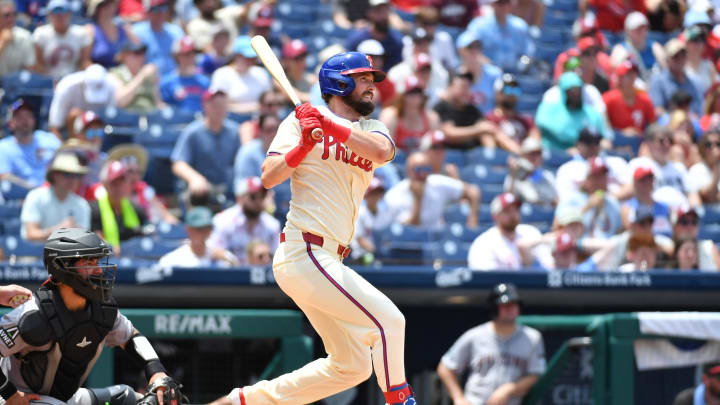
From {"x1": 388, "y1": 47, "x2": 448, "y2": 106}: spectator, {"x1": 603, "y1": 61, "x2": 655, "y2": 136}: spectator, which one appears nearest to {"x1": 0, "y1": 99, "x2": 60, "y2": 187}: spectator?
{"x1": 388, "y1": 47, "x2": 448, "y2": 106}: spectator

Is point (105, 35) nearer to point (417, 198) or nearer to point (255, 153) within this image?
point (255, 153)

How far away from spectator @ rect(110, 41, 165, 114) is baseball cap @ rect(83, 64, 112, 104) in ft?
0.68

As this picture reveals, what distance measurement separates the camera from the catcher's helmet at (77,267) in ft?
14.9

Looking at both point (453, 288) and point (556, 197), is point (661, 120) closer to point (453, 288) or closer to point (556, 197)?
point (556, 197)

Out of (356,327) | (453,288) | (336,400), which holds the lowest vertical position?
(336,400)

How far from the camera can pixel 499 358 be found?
7266 millimetres

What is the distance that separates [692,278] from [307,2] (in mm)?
5539

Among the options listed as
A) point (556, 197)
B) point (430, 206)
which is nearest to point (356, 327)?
point (430, 206)

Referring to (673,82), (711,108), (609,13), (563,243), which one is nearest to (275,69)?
(563,243)

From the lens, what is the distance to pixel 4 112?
9891mm

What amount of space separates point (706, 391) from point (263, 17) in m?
5.63

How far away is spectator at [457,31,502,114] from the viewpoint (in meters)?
11.2

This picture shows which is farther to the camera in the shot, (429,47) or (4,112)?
(429,47)

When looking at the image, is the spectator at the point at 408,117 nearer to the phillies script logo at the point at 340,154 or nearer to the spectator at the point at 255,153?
the spectator at the point at 255,153
